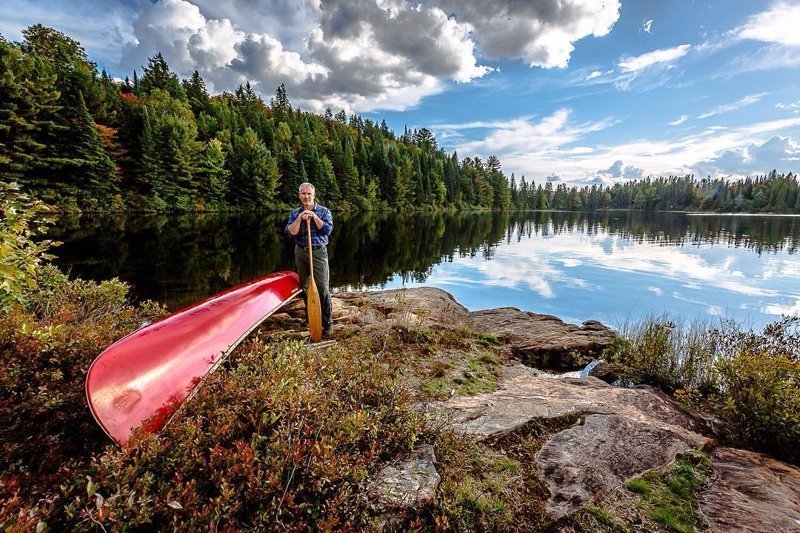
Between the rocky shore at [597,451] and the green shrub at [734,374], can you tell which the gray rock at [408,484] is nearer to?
the rocky shore at [597,451]

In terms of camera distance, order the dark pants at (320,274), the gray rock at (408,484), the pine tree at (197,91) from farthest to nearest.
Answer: the pine tree at (197,91)
the dark pants at (320,274)
the gray rock at (408,484)

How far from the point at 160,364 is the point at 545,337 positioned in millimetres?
7953

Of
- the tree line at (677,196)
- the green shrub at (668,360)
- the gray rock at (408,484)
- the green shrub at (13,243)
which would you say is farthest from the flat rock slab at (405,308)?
the tree line at (677,196)

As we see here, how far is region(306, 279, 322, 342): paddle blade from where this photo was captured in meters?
6.45

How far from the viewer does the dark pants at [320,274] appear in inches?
266

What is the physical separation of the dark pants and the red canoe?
4.61 ft

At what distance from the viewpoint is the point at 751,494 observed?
10.2 feet

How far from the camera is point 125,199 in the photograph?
4153 cm

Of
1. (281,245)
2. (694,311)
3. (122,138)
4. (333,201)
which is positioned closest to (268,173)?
(333,201)

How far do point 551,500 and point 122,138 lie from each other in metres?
58.3

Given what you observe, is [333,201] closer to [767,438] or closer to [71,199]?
[71,199]

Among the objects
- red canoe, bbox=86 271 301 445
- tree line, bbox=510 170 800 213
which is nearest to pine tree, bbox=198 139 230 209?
red canoe, bbox=86 271 301 445

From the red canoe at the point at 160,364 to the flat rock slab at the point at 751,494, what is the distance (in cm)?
471

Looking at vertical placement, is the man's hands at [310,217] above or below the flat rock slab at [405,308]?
above
